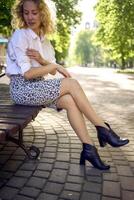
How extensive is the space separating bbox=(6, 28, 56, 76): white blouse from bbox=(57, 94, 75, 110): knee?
0.47m

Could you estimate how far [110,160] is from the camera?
15.0 ft

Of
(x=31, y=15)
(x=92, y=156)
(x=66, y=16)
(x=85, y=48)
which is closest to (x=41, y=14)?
(x=31, y=15)

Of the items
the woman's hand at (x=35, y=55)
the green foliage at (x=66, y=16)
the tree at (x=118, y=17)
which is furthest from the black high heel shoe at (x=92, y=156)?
the tree at (x=118, y=17)

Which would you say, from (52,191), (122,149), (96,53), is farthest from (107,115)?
(96,53)

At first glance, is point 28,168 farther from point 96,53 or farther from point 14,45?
point 96,53

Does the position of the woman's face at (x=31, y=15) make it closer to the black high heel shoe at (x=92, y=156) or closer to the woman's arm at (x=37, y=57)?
the woman's arm at (x=37, y=57)

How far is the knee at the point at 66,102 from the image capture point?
415cm

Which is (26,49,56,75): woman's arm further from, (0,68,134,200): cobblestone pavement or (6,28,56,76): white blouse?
(0,68,134,200): cobblestone pavement

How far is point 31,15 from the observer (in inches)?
182

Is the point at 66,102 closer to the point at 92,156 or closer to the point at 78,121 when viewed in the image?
the point at 78,121

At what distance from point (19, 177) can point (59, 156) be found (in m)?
0.82

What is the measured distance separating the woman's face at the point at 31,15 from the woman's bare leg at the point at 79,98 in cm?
84

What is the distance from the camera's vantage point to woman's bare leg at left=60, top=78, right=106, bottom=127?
162 inches

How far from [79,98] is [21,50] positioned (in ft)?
2.63
